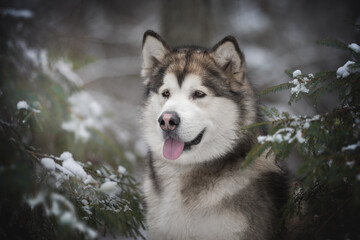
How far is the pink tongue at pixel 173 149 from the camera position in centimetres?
265

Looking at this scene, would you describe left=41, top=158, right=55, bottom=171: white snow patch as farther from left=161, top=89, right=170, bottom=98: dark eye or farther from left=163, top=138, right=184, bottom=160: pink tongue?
left=161, top=89, right=170, bottom=98: dark eye

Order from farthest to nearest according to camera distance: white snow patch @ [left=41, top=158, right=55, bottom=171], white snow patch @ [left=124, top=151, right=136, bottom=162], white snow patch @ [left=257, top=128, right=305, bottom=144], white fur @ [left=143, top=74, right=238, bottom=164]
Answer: white snow patch @ [left=124, top=151, right=136, bottom=162]
white fur @ [left=143, top=74, right=238, bottom=164]
white snow patch @ [left=41, top=158, right=55, bottom=171]
white snow patch @ [left=257, top=128, right=305, bottom=144]

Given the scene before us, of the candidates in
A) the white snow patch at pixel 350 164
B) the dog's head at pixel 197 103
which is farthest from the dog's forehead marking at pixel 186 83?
the white snow patch at pixel 350 164

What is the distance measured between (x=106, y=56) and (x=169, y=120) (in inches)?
380

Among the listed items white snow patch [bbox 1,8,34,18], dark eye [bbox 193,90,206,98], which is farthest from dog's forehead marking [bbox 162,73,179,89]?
white snow patch [bbox 1,8,34,18]

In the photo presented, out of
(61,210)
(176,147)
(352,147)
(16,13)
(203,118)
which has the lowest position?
(61,210)

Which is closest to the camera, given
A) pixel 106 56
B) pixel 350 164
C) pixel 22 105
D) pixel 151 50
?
pixel 350 164

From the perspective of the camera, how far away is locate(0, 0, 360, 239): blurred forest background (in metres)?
2.69

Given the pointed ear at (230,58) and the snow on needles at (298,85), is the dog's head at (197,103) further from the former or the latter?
the snow on needles at (298,85)

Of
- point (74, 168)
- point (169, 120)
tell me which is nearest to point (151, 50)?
point (169, 120)

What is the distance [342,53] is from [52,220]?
900 centimetres

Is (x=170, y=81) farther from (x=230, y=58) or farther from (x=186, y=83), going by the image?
(x=230, y=58)

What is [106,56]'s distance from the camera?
37.1 feet

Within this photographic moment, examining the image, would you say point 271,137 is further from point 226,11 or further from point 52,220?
point 226,11
